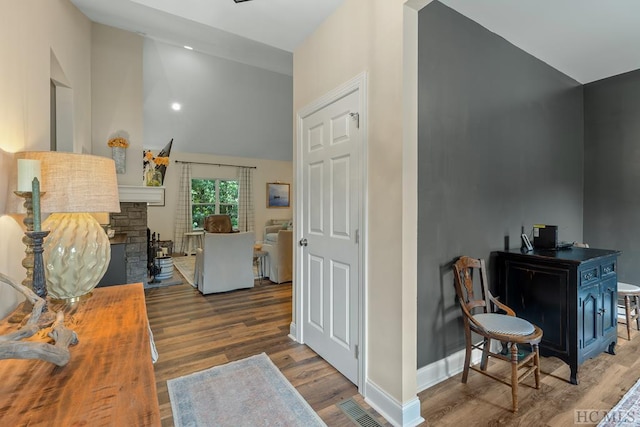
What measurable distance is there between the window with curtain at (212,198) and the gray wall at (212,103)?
0.88 metres

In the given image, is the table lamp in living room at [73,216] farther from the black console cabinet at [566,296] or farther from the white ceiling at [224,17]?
the black console cabinet at [566,296]

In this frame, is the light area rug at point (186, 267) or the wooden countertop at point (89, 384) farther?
the light area rug at point (186, 267)

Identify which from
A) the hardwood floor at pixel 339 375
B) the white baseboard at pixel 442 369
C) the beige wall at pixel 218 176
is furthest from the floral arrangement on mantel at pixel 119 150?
the white baseboard at pixel 442 369

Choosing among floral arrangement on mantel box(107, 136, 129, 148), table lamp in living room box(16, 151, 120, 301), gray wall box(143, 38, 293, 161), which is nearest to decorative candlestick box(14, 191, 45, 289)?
table lamp in living room box(16, 151, 120, 301)

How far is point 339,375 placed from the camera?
2.22m

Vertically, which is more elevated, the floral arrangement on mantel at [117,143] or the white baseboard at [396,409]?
the floral arrangement on mantel at [117,143]

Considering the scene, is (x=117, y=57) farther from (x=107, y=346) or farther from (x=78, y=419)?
(x=78, y=419)

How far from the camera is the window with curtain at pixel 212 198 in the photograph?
8.12 m

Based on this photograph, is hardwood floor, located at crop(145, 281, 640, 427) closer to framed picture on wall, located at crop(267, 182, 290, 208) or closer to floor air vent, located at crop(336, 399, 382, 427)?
floor air vent, located at crop(336, 399, 382, 427)

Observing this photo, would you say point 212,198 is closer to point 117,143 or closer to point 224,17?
point 117,143

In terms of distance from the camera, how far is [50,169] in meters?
1.27

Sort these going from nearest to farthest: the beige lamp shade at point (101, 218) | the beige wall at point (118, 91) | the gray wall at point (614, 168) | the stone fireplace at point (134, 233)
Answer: the beige lamp shade at point (101, 218)
the gray wall at point (614, 168)
the beige wall at point (118, 91)
the stone fireplace at point (134, 233)

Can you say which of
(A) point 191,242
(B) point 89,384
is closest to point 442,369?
(B) point 89,384

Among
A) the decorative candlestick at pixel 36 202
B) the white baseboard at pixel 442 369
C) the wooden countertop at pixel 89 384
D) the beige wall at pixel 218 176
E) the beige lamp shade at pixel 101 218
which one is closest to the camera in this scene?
the wooden countertop at pixel 89 384
